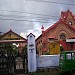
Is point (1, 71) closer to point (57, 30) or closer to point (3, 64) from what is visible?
→ point (3, 64)

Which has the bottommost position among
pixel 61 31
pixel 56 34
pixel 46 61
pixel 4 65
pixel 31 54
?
pixel 4 65

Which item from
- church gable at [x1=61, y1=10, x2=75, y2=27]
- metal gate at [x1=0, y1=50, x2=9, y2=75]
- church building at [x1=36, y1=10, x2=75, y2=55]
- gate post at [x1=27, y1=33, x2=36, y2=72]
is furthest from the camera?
church gable at [x1=61, y1=10, x2=75, y2=27]

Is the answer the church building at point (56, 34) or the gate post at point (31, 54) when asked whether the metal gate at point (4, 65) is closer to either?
the gate post at point (31, 54)

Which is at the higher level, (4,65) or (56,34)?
(56,34)

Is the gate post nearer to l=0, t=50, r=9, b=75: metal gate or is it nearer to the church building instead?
l=0, t=50, r=9, b=75: metal gate

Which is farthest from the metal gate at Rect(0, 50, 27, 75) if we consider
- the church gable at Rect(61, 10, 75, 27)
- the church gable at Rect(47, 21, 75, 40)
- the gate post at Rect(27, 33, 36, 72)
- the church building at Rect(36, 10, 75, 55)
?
the church gable at Rect(61, 10, 75, 27)

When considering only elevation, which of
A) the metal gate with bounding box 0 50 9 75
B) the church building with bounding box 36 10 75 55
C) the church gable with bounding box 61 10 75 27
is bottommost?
the metal gate with bounding box 0 50 9 75

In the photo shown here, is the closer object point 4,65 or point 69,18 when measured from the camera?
point 4,65

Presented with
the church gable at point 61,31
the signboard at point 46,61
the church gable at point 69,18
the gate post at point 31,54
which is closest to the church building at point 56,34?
the church gable at point 61,31

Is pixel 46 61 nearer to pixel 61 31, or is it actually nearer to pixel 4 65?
pixel 4 65

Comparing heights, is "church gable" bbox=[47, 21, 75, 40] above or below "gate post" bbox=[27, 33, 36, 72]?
above

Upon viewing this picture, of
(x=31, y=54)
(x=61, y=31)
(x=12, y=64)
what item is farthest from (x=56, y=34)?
(x=12, y=64)

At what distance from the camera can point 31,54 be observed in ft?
84.3

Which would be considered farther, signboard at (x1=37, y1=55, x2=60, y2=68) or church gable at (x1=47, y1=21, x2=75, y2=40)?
church gable at (x1=47, y1=21, x2=75, y2=40)
